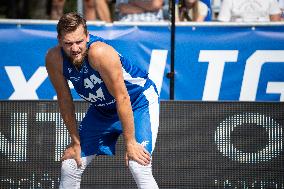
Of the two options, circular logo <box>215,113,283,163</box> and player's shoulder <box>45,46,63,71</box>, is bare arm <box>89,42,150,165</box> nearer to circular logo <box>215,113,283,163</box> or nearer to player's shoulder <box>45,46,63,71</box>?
player's shoulder <box>45,46,63,71</box>

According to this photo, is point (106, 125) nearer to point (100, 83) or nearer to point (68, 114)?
point (68, 114)

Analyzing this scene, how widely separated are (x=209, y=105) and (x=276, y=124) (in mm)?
601

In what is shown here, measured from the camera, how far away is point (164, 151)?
24.8 feet

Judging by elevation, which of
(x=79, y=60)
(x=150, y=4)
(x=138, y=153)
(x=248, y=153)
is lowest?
(x=248, y=153)

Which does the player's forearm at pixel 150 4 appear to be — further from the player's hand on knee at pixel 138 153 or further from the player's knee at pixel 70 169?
the player's hand on knee at pixel 138 153

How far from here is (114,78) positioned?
588 cm

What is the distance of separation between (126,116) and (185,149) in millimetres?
1731

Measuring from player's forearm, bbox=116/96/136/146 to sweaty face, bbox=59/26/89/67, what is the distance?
386mm

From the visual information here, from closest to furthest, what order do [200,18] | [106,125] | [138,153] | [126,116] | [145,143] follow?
1. [126,116]
2. [138,153]
3. [145,143]
4. [106,125]
5. [200,18]

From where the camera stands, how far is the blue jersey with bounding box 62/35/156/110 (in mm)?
6043

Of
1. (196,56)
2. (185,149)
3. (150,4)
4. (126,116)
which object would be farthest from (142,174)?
(150,4)

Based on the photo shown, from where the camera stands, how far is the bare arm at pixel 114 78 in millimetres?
5875

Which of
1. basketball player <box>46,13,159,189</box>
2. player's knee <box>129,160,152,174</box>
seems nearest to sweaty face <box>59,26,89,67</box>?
basketball player <box>46,13,159,189</box>

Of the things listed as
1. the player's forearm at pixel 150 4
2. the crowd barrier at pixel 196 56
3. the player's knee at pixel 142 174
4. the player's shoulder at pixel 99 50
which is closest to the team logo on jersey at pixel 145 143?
the player's knee at pixel 142 174
